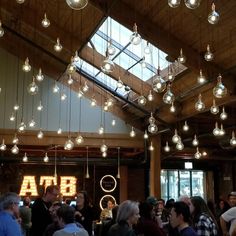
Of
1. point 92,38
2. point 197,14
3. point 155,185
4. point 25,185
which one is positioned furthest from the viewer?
→ point 25,185

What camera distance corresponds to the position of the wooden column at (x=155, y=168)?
46.9 ft

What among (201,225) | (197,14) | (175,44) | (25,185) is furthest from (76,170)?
Result: (201,225)

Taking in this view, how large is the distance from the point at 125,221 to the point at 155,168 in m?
10.5

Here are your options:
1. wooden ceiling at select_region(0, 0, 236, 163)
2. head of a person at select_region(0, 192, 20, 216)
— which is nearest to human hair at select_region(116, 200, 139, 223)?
head of a person at select_region(0, 192, 20, 216)

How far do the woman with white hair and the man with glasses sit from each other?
208cm

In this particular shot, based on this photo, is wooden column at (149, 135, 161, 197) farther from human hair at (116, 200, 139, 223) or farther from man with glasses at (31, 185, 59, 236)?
human hair at (116, 200, 139, 223)

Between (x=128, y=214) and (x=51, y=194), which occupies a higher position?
(x=51, y=194)

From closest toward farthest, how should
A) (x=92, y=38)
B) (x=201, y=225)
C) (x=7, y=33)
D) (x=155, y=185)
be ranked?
(x=201, y=225) → (x=92, y=38) → (x=7, y=33) → (x=155, y=185)

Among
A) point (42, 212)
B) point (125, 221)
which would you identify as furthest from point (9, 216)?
point (42, 212)

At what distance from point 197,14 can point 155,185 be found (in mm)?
7214

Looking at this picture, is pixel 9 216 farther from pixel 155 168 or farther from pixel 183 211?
pixel 155 168

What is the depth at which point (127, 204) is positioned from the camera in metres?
4.27

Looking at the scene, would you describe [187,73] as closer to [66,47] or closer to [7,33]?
[66,47]

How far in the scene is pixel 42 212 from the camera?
604 cm
